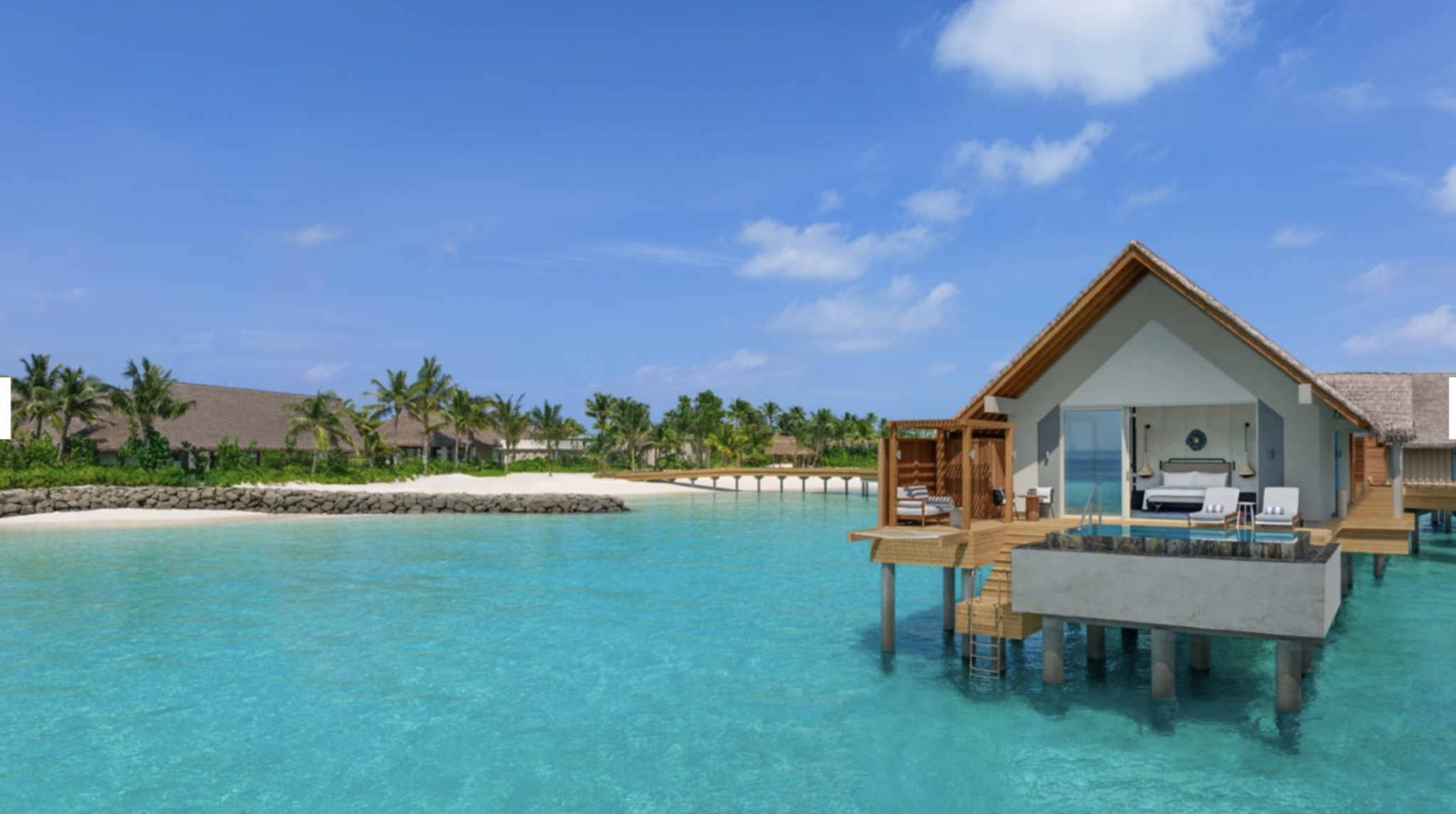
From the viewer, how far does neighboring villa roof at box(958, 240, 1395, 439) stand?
16547 mm

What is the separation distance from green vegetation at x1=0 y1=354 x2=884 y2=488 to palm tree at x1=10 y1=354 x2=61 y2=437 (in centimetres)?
8

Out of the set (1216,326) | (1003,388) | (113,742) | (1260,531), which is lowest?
(113,742)

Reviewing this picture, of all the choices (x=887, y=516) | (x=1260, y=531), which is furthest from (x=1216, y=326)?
(x=887, y=516)

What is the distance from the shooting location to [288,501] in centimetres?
5797

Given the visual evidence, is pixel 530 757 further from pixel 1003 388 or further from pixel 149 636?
pixel 149 636

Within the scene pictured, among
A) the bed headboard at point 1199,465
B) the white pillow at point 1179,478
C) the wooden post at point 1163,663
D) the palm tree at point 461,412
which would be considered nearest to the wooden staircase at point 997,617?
the wooden post at point 1163,663

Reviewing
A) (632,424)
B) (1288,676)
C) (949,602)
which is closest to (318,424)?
(632,424)

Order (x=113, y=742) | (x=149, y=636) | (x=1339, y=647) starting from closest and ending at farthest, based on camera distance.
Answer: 1. (x=113, y=742)
2. (x=1339, y=647)
3. (x=149, y=636)

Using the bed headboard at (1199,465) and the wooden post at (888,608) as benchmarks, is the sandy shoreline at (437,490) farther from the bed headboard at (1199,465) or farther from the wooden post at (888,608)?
the bed headboard at (1199,465)

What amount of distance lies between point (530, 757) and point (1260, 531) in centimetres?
1205

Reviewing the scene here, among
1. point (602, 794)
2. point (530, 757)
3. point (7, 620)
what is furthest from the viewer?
point (7, 620)

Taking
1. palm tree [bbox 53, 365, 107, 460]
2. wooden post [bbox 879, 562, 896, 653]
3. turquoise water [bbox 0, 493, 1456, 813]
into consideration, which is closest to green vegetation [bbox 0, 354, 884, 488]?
palm tree [bbox 53, 365, 107, 460]

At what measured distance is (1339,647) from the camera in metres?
20.3

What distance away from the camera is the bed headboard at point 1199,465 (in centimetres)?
1933
